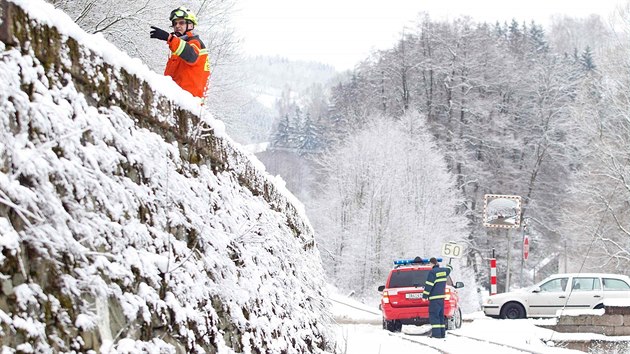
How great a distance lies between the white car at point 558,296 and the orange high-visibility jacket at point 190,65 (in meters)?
17.6

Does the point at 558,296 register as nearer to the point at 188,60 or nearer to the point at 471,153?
the point at 188,60

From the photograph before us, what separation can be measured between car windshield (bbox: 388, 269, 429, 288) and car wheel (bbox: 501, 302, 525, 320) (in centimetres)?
603

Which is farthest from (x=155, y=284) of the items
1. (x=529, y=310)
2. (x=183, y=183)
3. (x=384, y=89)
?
(x=384, y=89)

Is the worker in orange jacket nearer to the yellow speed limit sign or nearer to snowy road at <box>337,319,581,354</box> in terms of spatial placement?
snowy road at <box>337,319,581,354</box>

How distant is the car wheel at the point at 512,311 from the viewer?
2458 cm

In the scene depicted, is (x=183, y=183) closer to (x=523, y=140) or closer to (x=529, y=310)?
(x=529, y=310)

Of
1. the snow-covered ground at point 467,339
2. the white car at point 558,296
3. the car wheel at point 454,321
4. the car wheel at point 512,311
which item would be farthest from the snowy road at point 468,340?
the white car at point 558,296

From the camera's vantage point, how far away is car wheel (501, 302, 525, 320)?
2458 cm

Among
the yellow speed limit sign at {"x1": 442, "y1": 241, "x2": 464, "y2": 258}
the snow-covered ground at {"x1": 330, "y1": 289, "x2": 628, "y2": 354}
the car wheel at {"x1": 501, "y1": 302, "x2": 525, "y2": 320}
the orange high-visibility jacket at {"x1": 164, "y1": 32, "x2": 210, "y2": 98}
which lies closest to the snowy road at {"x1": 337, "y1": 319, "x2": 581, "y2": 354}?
the snow-covered ground at {"x1": 330, "y1": 289, "x2": 628, "y2": 354}

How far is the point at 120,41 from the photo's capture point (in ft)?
50.3

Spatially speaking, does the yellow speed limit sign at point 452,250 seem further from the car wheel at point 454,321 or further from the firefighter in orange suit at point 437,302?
the firefighter in orange suit at point 437,302

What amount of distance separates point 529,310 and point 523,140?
33.6 metres

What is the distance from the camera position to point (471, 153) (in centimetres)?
5522

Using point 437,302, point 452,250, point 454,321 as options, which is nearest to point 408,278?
point 454,321
